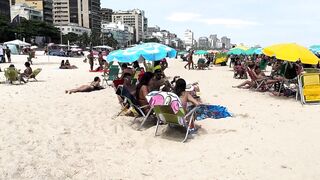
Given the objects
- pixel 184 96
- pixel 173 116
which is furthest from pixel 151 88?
pixel 173 116

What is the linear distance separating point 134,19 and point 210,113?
178m

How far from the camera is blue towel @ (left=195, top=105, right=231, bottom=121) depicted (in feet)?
22.4

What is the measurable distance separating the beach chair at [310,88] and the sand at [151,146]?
1.56 ft

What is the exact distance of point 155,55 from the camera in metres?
10.0

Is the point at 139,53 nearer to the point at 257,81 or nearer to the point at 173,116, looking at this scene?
the point at 257,81

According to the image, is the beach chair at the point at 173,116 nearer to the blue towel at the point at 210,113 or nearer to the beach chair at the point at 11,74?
the blue towel at the point at 210,113

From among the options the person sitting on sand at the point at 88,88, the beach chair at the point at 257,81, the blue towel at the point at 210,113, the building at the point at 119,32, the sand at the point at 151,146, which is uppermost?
the building at the point at 119,32

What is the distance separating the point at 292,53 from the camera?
28.7 ft

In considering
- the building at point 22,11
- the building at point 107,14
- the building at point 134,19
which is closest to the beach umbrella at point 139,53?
the building at point 22,11

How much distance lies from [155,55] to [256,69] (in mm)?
3258

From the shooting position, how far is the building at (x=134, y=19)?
180375 millimetres

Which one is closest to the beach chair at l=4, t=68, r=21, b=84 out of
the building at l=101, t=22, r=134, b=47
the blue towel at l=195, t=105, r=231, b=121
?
the blue towel at l=195, t=105, r=231, b=121

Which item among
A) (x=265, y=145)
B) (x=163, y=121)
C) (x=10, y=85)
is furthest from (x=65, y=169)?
(x=10, y=85)

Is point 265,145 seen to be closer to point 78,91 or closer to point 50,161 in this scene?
point 50,161
